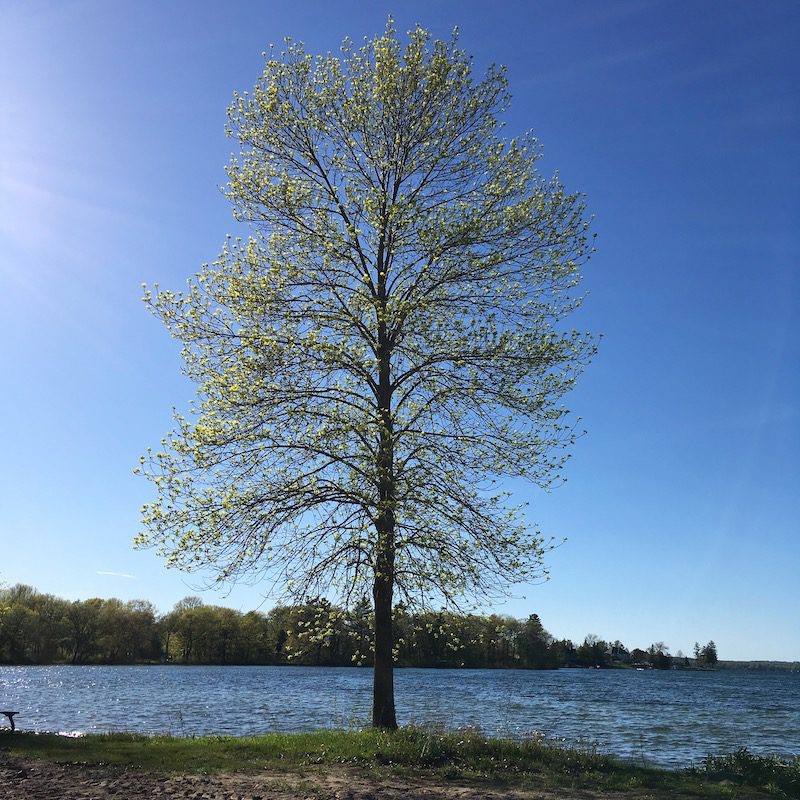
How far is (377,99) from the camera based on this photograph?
16406 mm

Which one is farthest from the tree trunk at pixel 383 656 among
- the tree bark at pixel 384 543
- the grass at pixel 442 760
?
the grass at pixel 442 760

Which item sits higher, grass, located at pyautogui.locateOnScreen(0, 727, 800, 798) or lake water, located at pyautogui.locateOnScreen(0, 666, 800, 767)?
grass, located at pyautogui.locateOnScreen(0, 727, 800, 798)

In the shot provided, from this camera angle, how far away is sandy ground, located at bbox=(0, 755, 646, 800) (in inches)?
388

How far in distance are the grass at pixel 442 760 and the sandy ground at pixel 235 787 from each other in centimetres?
59

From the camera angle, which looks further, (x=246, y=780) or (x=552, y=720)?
(x=552, y=720)

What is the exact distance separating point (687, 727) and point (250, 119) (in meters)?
30.1

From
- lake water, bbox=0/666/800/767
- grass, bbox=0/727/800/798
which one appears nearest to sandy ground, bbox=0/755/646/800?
grass, bbox=0/727/800/798

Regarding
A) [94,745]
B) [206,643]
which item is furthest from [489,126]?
[206,643]

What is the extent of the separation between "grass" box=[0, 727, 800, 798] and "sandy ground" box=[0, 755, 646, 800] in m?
0.59

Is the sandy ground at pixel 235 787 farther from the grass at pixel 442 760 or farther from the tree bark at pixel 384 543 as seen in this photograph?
the tree bark at pixel 384 543

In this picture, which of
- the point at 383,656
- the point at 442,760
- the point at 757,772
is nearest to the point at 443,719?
the point at 383,656

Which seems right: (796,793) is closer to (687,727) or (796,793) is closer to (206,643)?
(687,727)

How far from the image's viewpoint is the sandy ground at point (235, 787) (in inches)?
388

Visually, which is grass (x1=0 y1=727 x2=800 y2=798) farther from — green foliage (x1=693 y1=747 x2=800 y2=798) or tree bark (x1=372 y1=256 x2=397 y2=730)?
tree bark (x1=372 y1=256 x2=397 y2=730)
